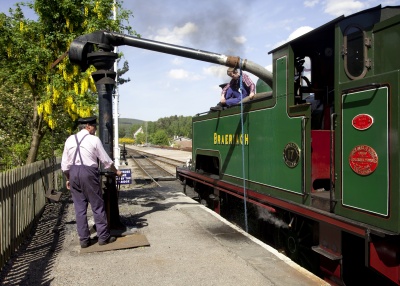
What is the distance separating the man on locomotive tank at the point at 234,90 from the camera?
22.8ft

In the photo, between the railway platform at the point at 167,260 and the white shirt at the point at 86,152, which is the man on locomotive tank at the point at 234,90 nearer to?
the railway platform at the point at 167,260

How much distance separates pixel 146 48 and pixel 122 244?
3383 millimetres

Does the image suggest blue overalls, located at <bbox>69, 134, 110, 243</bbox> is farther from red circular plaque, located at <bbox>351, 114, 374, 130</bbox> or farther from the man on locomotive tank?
red circular plaque, located at <bbox>351, 114, 374, 130</bbox>

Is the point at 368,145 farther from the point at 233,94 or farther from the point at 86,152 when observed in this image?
the point at 233,94

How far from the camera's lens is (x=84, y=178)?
4.91 m

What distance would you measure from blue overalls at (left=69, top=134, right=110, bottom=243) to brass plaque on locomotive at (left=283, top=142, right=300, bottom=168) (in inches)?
107

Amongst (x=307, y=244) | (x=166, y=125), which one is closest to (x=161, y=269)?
(x=307, y=244)

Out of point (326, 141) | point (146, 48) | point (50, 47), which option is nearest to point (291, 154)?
point (326, 141)

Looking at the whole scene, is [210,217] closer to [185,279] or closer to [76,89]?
[185,279]

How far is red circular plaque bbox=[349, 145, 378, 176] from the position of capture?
11.2ft

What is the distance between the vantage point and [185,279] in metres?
3.94

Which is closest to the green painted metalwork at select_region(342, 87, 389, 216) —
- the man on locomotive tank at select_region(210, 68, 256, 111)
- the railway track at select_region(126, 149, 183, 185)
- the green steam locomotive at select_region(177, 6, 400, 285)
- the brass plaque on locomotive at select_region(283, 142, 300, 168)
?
the green steam locomotive at select_region(177, 6, 400, 285)

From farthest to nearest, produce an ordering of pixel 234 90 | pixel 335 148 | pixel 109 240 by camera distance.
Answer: pixel 234 90 < pixel 109 240 < pixel 335 148

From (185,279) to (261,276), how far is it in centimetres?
87
